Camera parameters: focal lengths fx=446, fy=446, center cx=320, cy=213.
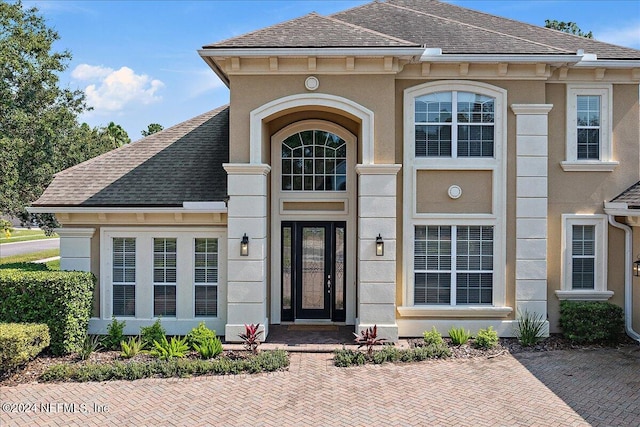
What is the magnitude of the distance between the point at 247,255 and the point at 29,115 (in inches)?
586

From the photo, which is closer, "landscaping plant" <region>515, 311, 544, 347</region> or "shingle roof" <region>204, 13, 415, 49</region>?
"shingle roof" <region>204, 13, 415, 49</region>

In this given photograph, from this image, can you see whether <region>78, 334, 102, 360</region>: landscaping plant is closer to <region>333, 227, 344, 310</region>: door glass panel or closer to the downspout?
<region>333, 227, 344, 310</region>: door glass panel

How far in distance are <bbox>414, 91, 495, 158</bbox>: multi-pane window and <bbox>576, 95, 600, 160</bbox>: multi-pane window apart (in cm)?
230

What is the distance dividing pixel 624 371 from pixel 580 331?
1597mm

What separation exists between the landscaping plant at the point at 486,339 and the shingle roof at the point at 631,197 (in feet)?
14.0

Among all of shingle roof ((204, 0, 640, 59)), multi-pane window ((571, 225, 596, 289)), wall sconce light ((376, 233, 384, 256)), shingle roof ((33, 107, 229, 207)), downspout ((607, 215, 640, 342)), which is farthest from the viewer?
multi-pane window ((571, 225, 596, 289))

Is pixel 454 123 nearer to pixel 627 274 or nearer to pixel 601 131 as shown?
pixel 601 131

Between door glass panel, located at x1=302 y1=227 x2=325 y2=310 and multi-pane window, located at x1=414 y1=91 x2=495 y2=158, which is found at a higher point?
multi-pane window, located at x1=414 y1=91 x2=495 y2=158

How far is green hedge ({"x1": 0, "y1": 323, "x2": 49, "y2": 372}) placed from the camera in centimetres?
795

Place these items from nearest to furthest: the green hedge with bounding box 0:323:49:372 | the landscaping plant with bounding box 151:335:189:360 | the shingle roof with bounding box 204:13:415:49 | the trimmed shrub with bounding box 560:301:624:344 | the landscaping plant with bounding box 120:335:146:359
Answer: the green hedge with bounding box 0:323:49:372 → the landscaping plant with bounding box 151:335:189:360 → the landscaping plant with bounding box 120:335:146:359 → the shingle roof with bounding box 204:13:415:49 → the trimmed shrub with bounding box 560:301:624:344

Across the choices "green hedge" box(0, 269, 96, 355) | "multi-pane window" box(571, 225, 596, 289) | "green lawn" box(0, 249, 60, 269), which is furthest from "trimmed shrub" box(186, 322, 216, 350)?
"green lawn" box(0, 249, 60, 269)

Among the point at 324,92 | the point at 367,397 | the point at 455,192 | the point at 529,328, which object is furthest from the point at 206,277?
the point at 529,328


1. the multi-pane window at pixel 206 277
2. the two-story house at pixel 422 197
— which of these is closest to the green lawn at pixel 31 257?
the two-story house at pixel 422 197

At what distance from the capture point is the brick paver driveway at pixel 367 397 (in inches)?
267
